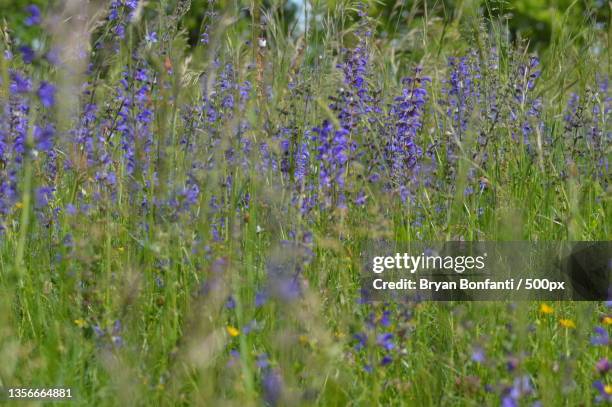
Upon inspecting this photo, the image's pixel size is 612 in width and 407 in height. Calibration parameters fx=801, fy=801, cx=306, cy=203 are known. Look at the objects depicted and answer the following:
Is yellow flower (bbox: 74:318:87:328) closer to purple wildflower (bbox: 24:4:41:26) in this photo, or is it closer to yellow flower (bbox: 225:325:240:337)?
yellow flower (bbox: 225:325:240:337)

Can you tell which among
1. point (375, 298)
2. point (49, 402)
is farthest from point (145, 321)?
point (375, 298)

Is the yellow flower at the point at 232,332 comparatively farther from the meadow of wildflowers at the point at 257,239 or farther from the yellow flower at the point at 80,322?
the yellow flower at the point at 80,322

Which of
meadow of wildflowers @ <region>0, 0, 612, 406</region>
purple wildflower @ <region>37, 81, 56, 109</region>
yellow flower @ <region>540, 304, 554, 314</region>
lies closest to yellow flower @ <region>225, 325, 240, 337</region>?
meadow of wildflowers @ <region>0, 0, 612, 406</region>

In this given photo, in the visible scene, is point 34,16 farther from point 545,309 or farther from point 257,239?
point 545,309

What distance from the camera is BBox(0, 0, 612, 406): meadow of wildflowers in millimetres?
1656

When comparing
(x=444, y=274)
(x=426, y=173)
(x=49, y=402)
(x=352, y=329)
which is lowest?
(x=49, y=402)

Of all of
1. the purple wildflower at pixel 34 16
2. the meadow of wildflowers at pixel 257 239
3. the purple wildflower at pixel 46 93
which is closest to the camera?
the meadow of wildflowers at pixel 257 239

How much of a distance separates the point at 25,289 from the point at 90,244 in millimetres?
316

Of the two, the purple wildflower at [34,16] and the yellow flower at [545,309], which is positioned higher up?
the purple wildflower at [34,16]

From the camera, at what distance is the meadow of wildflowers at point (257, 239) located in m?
1.66

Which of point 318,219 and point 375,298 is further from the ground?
point 318,219

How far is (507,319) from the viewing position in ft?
6.06

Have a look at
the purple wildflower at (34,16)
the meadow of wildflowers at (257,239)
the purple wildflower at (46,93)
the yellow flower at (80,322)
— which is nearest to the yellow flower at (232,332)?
the meadow of wildflowers at (257,239)

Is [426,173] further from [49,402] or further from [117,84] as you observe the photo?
[49,402]
